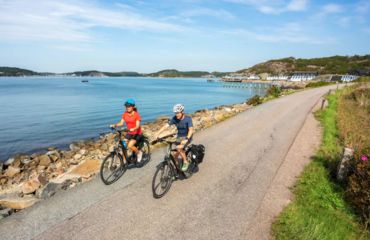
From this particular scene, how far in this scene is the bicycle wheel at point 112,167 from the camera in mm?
8260

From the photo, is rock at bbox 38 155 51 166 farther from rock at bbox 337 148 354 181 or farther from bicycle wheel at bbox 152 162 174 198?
rock at bbox 337 148 354 181

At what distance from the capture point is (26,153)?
1884 cm

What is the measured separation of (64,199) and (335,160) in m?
9.21

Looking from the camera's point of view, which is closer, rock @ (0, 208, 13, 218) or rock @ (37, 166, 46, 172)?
rock @ (0, 208, 13, 218)

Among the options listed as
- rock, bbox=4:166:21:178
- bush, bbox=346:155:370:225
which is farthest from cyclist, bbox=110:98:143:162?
rock, bbox=4:166:21:178

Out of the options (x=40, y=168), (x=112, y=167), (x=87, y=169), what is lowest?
(x=40, y=168)

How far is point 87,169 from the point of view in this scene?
980cm

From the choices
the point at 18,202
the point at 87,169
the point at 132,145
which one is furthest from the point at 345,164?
the point at 18,202

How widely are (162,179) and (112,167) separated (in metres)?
1.99

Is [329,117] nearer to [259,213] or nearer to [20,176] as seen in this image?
[259,213]

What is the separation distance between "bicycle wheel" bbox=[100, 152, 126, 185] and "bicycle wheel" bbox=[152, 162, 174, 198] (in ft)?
5.69

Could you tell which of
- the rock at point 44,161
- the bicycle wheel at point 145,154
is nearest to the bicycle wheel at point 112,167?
the bicycle wheel at point 145,154

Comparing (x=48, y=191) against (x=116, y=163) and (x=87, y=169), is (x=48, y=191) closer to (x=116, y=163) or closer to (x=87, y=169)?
(x=116, y=163)

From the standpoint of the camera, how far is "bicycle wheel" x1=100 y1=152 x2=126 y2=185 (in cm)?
826
